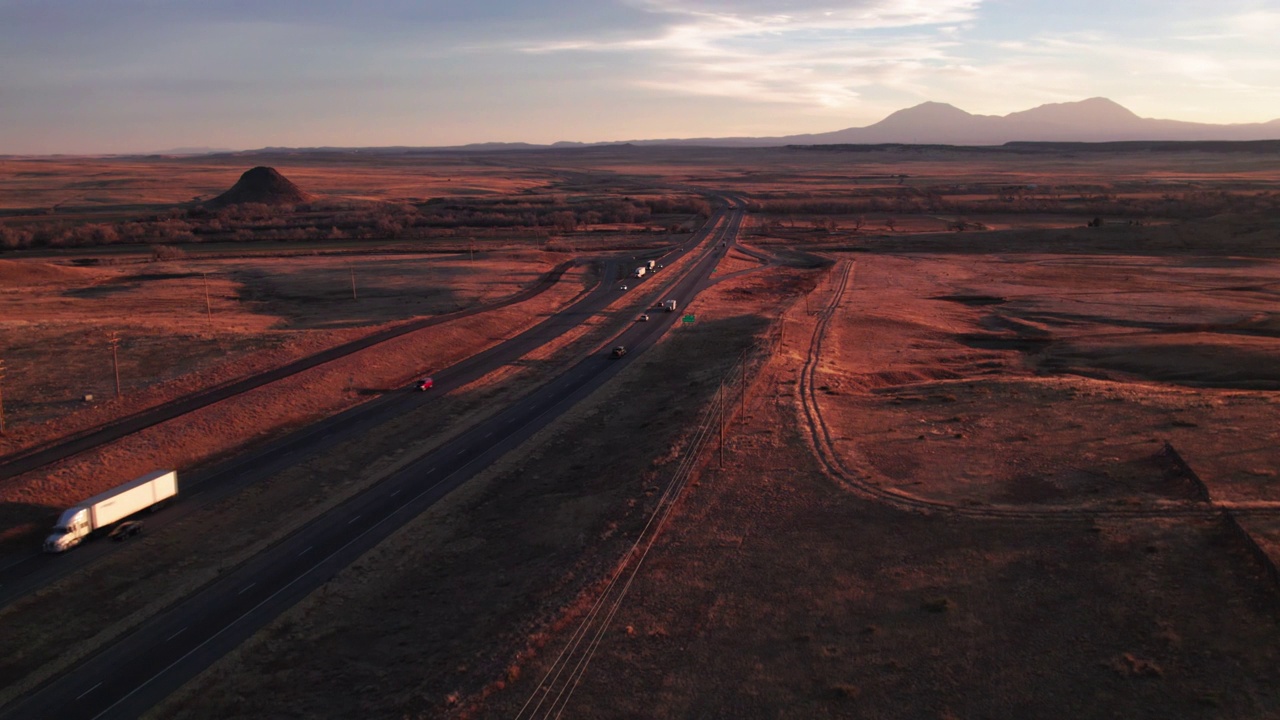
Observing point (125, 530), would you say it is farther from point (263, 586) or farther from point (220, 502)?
point (263, 586)

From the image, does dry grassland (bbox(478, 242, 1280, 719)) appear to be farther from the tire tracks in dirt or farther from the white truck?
the white truck

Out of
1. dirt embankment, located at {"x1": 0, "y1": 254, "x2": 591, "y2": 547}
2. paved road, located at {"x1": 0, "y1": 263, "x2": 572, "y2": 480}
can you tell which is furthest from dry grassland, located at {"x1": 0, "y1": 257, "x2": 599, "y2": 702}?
paved road, located at {"x1": 0, "y1": 263, "x2": 572, "y2": 480}

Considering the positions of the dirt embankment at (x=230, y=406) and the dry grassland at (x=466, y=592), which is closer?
the dry grassland at (x=466, y=592)

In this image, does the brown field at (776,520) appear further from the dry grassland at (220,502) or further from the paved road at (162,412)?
the paved road at (162,412)

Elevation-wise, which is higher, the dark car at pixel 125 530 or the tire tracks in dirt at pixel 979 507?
the tire tracks in dirt at pixel 979 507

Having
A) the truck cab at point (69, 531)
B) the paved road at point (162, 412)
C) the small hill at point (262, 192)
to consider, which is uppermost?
the small hill at point (262, 192)

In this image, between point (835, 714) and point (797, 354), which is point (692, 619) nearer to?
point (835, 714)

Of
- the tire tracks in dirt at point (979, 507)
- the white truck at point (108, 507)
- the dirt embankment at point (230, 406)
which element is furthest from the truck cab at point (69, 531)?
the tire tracks in dirt at point (979, 507)

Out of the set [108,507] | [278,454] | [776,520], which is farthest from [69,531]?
[776,520]
